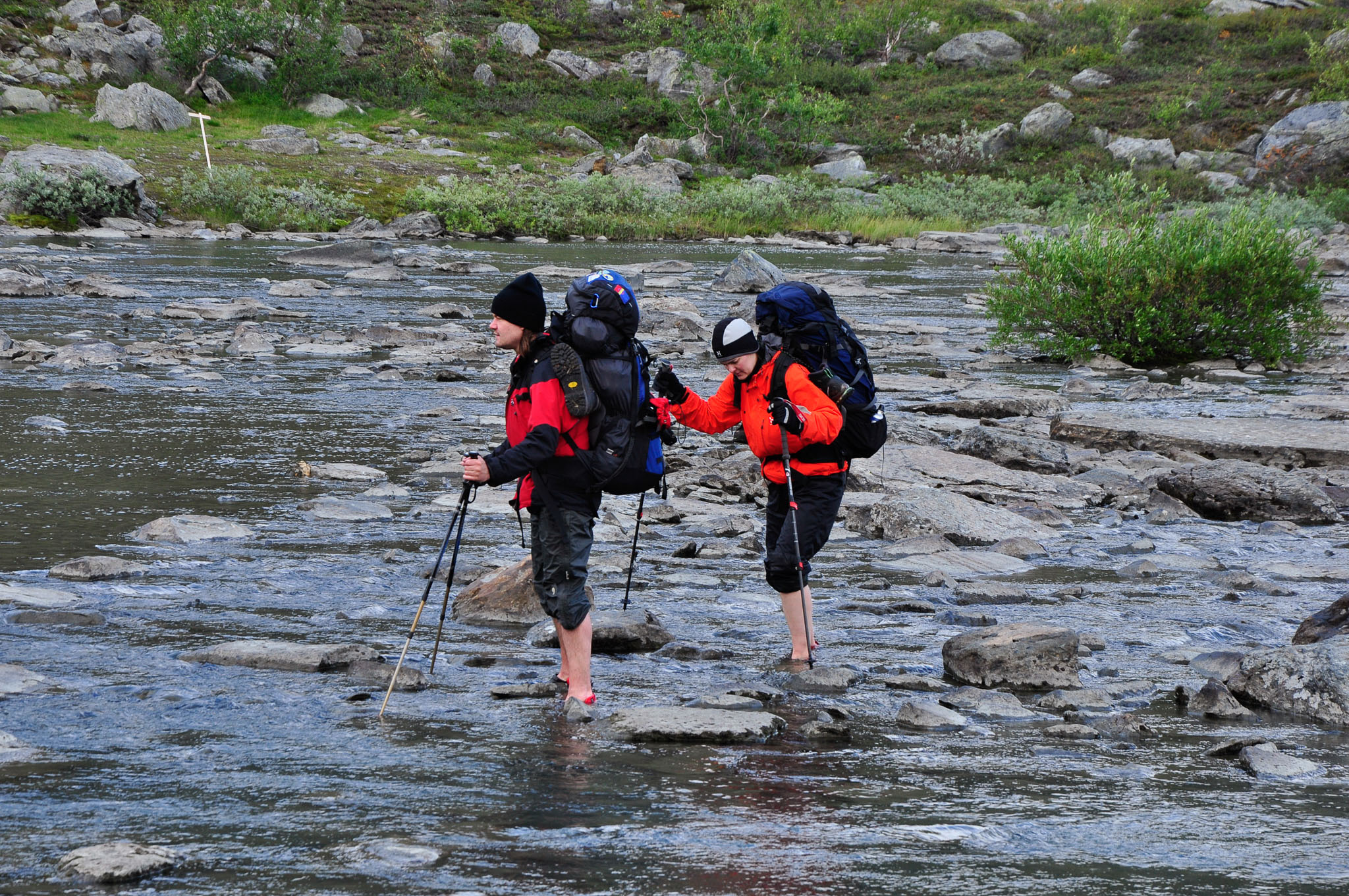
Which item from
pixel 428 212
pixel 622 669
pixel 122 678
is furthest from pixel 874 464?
pixel 428 212

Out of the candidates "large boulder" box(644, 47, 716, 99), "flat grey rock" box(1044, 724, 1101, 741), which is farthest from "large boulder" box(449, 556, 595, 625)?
"large boulder" box(644, 47, 716, 99)

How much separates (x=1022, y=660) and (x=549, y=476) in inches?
104

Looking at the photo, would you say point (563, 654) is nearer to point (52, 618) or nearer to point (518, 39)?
point (52, 618)

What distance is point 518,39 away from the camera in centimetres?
8438

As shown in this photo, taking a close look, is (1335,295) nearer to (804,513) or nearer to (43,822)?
(804,513)

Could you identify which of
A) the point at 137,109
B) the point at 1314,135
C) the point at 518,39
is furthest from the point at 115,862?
the point at 518,39

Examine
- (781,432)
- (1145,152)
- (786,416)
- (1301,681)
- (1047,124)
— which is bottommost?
(1301,681)

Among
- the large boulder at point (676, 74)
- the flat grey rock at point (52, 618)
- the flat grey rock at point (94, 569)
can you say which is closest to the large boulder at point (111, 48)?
the large boulder at point (676, 74)

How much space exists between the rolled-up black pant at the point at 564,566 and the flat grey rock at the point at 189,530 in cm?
420

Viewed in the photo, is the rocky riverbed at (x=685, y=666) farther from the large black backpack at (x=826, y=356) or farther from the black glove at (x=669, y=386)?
the black glove at (x=669, y=386)

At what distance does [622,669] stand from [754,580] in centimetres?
227

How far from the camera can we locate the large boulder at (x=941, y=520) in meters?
10.2

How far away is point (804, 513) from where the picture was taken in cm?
708

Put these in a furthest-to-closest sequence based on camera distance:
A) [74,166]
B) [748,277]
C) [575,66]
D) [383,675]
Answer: [575,66] < [74,166] < [748,277] < [383,675]
